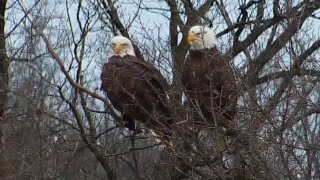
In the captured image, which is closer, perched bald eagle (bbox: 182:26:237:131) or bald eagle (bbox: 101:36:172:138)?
perched bald eagle (bbox: 182:26:237:131)

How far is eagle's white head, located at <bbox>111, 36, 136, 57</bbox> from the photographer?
6.85m

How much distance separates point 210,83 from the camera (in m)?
5.28

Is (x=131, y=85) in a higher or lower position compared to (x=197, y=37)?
lower

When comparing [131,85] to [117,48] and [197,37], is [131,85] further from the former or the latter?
[197,37]

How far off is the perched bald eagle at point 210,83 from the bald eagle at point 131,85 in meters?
0.32

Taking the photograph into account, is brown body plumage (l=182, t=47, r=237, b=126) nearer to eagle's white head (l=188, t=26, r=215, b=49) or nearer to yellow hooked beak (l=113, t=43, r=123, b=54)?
eagle's white head (l=188, t=26, r=215, b=49)

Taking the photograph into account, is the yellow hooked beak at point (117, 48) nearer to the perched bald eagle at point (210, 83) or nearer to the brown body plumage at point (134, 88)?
the brown body plumage at point (134, 88)

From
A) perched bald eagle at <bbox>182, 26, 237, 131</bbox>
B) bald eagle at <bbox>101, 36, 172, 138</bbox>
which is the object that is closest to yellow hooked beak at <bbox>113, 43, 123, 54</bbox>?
bald eagle at <bbox>101, 36, 172, 138</bbox>

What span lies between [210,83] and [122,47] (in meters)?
1.88

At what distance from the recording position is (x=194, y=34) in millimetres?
6586

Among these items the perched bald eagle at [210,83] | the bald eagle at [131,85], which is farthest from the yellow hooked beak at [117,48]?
the perched bald eagle at [210,83]

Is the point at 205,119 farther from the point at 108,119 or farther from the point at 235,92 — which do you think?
the point at 108,119

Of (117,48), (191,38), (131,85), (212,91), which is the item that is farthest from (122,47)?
(212,91)

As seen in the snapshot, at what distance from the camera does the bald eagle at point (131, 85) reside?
587cm
